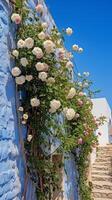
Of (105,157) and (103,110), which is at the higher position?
(103,110)

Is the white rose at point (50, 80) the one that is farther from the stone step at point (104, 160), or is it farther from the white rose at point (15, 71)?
the stone step at point (104, 160)

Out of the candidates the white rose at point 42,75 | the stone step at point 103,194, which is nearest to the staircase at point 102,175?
the stone step at point 103,194

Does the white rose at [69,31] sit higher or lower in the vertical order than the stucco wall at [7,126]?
higher

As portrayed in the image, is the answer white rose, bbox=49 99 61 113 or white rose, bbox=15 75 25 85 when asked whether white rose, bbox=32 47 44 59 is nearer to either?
white rose, bbox=15 75 25 85

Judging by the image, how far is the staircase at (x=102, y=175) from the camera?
11.8m

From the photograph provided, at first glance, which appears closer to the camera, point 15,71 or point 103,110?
point 15,71

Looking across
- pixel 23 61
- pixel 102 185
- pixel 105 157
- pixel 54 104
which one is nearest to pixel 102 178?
pixel 102 185

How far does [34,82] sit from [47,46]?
1.32ft

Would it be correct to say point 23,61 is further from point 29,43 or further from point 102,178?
point 102,178

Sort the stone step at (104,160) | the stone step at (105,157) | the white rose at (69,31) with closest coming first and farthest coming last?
1. the white rose at (69,31)
2. the stone step at (104,160)
3. the stone step at (105,157)

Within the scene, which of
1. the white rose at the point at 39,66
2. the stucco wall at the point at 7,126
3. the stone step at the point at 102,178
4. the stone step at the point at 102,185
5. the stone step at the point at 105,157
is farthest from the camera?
the stone step at the point at 105,157

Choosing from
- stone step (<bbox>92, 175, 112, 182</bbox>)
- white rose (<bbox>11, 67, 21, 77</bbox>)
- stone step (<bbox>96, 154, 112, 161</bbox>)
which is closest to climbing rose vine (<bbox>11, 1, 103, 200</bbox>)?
white rose (<bbox>11, 67, 21, 77</bbox>)

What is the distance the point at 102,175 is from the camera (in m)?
13.5

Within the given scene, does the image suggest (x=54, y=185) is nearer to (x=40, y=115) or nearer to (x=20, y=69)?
(x=40, y=115)
